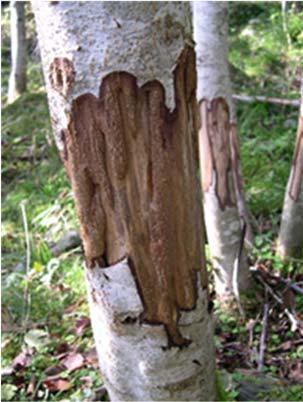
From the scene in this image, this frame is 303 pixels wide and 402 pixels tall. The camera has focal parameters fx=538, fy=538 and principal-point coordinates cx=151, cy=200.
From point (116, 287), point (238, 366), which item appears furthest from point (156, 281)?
point (238, 366)

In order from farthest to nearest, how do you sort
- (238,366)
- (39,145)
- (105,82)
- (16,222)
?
(39,145), (16,222), (238,366), (105,82)

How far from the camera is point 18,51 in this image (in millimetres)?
6625

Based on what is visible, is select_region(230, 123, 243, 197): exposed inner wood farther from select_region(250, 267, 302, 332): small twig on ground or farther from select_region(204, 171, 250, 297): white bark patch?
select_region(250, 267, 302, 332): small twig on ground

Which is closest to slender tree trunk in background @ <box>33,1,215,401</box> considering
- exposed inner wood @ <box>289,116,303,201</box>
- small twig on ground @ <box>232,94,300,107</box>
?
exposed inner wood @ <box>289,116,303,201</box>

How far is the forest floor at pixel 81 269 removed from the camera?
7.39 feet

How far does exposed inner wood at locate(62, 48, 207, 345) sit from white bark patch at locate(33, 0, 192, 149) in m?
0.02

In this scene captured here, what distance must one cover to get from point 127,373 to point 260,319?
4.17ft

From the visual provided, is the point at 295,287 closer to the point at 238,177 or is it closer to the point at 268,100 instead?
the point at 238,177

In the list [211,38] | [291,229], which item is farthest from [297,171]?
[211,38]

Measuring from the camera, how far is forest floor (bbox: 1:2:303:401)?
225 cm

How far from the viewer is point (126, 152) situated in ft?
3.73

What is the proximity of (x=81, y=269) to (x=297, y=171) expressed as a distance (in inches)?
53.7

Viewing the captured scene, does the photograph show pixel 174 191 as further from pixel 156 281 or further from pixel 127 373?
pixel 127 373

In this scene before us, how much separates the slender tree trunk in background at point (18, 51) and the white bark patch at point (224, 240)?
468cm
